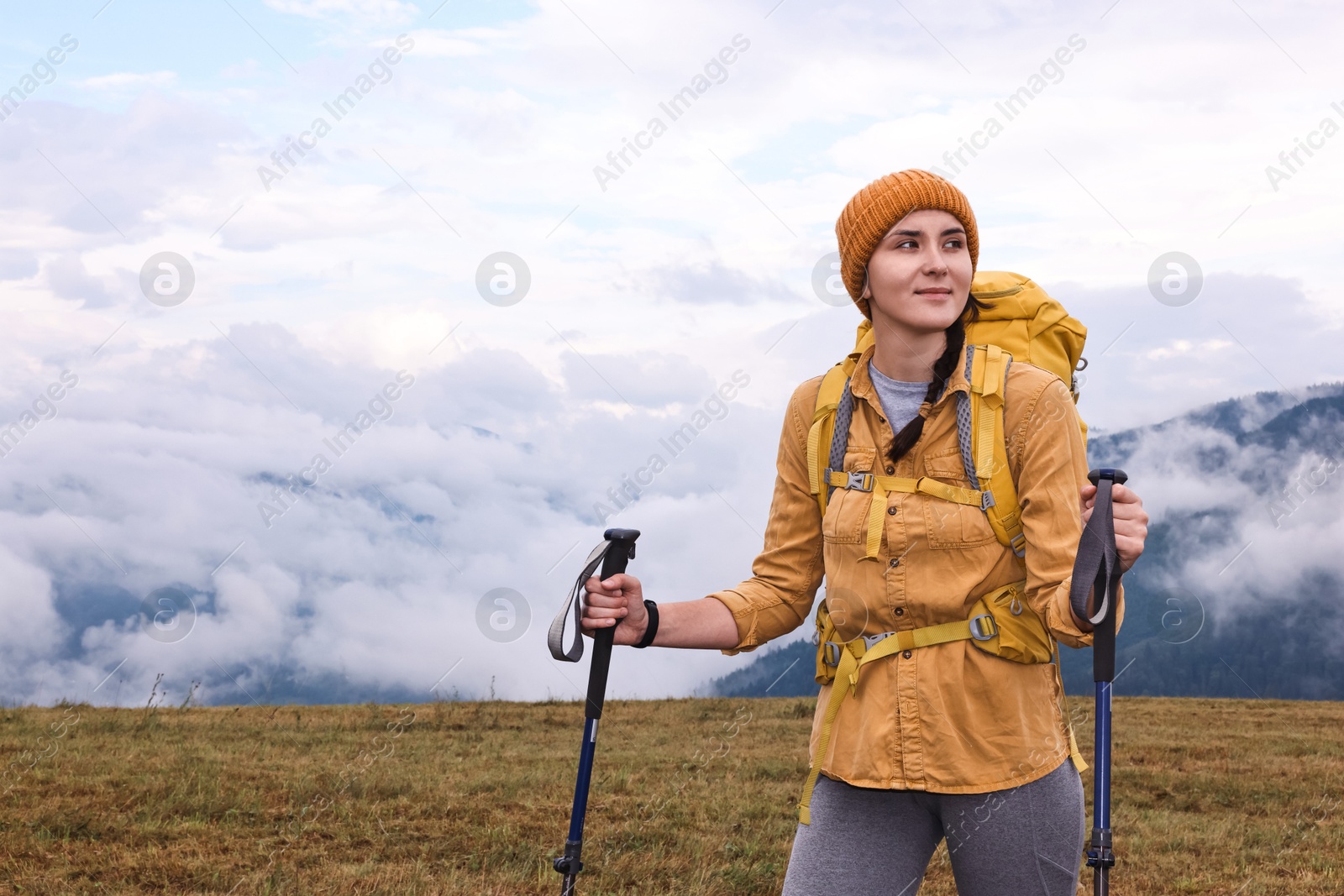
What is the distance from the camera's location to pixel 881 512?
3119 millimetres

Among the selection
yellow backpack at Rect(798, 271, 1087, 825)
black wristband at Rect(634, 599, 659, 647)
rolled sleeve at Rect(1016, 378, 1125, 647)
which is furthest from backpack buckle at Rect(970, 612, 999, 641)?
black wristband at Rect(634, 599, 659, 647)

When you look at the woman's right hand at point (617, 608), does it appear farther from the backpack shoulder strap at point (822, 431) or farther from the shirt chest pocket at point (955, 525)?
the shirt chest pocket at point (955, 525)

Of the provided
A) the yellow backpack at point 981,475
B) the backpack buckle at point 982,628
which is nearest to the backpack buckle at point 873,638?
the yellow backpack at point 981,475

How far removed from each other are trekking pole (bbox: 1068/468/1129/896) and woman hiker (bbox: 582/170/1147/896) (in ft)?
0.16

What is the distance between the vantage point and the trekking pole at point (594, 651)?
3285mm

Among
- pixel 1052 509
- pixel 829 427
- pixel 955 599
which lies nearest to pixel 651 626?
pixel 829 427

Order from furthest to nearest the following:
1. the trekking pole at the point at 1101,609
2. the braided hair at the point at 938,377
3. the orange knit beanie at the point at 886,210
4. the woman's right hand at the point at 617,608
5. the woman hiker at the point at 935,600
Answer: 1. the woman's right hand at the point at 617,608
2. the orange knit beanie at the point at 886,210
3. the braided hair at the point at 938,377
4. the woman hiker at the point at 935,600
5. the trekking pole at the point at 1101,609

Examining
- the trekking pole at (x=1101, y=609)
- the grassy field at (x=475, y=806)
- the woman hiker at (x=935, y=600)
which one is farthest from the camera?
the grassy field at (x=475, y=806)

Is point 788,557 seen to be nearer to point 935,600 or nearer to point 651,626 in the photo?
point 651,626

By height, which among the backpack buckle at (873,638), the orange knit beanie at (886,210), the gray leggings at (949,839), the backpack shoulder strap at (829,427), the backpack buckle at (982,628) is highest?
the orange knit beanie at (886,210)

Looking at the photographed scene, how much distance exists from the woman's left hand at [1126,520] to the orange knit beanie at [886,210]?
0.79 meters

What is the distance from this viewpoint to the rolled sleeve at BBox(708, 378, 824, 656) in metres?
3.47

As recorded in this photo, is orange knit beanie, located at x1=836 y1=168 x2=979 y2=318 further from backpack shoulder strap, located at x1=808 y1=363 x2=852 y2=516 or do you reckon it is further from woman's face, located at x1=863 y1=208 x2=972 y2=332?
backpack shoulder strap, located at x1=808 y1=363 x2=852 y2=516

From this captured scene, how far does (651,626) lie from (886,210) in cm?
137
